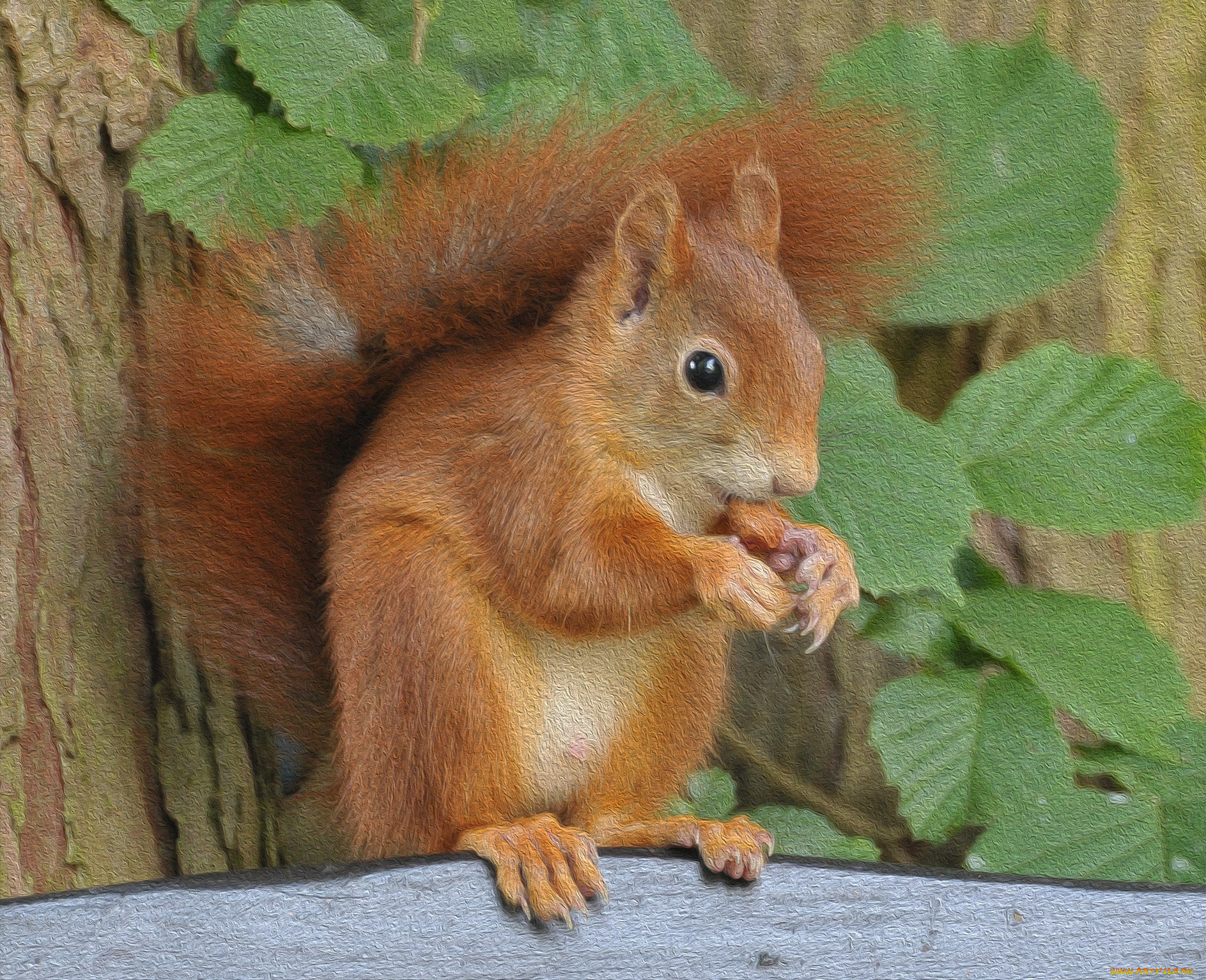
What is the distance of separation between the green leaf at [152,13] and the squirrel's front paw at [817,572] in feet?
1.92

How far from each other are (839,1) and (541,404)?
0.56m

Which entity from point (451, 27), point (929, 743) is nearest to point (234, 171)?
point (451, 27)

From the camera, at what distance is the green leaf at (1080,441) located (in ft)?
3.27

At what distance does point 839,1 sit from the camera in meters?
1.09

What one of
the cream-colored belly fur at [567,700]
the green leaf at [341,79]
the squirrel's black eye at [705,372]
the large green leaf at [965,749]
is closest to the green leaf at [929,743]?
the large green leaf at [965,749]

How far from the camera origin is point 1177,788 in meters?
1.04

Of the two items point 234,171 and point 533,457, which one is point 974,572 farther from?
point 234,171

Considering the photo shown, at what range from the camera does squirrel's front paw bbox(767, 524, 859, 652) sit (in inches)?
28.4

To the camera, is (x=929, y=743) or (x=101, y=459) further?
(x=929, y=743)

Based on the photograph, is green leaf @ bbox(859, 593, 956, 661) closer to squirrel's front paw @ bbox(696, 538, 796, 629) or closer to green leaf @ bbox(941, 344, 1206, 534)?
green leaf @ bbox(941, 344, 1206, 534)

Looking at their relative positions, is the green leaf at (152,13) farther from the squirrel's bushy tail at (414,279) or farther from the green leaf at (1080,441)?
the green leaf at (1080,441)

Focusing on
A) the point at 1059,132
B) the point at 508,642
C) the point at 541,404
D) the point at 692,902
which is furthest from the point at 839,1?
the point at 692,902

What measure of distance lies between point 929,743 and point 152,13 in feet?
2.67

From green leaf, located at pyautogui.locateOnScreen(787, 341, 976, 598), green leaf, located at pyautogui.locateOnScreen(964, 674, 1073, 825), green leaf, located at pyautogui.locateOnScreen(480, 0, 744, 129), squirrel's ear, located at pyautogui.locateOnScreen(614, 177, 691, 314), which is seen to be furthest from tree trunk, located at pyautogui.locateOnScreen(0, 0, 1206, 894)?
green leaf, located at pyautogui.locateOnScreen(964, 674, 1073, 825)
